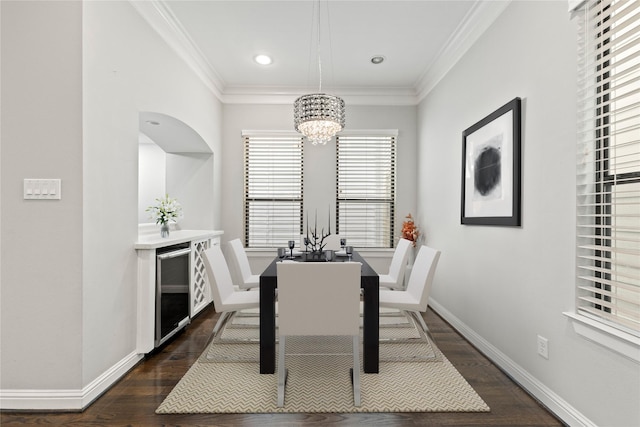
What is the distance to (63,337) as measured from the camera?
196cm

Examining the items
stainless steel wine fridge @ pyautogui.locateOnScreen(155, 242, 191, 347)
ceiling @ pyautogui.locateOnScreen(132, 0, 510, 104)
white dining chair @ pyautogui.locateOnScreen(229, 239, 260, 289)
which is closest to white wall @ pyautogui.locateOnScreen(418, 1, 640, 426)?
ceiling @ pyautogui.locateOnScreen(132, 0, 510, 104)

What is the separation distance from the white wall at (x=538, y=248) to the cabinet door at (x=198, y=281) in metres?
2.82

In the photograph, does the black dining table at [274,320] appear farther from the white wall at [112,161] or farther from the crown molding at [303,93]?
the crown molding at [303,93]

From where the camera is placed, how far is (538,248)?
211 cm

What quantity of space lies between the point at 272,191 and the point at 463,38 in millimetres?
3021

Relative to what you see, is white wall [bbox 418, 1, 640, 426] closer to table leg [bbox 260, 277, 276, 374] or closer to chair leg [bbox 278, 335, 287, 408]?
chair leg [bbox 278, 335, 287, 408]

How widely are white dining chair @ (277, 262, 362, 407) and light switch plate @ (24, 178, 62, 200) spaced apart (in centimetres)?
146

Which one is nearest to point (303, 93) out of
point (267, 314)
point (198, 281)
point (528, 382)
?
point (198, 281)

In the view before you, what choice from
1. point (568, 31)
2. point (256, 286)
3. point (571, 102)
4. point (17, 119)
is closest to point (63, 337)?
point (17, 119)

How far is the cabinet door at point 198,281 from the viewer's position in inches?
138

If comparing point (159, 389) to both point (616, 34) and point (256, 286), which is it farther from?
point (616, 34)

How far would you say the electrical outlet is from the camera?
2.00 metres

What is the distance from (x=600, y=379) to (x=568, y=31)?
1.92 m

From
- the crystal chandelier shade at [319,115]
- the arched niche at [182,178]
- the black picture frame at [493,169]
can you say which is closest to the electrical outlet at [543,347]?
the black picture frame at [493,169]
